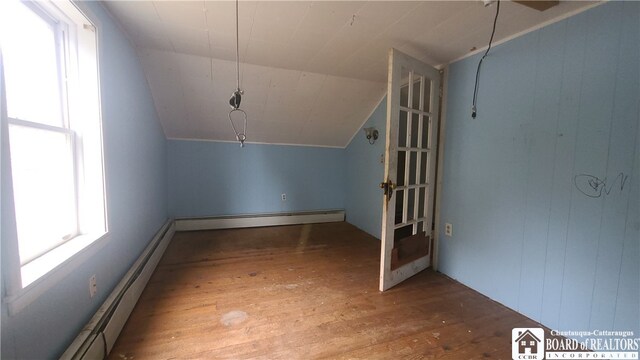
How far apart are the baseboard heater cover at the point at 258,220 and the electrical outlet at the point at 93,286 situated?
234 cm

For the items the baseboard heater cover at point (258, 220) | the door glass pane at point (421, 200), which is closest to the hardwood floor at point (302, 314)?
the door glass pane at point (421, 200)

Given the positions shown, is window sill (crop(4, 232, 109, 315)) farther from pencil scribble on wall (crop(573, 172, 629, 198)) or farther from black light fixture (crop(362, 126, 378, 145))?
black light fixture (crop(362, 126, 378, 145))

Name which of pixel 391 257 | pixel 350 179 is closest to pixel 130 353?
pixel 391 257

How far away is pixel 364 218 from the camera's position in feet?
12.8

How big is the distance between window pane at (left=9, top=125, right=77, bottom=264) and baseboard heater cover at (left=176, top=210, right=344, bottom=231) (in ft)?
7.64

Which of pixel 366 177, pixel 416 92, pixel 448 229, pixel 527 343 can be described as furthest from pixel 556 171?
pixel 366 177

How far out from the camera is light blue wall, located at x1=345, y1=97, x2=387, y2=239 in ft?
11.4

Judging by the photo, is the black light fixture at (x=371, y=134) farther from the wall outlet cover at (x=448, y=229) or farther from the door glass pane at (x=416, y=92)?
the wall outlet cover at (x=448, y=229)

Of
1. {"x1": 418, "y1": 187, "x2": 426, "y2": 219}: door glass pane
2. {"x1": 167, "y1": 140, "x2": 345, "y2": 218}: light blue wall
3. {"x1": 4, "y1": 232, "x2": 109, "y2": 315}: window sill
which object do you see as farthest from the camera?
{"x1": 167, "y1": 140, "x2": 345, "y2": 218}: light blue wall

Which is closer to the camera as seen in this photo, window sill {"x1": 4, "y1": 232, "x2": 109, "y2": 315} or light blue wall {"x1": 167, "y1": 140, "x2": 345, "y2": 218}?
window sill {"x1": 4, "y1": 232, "x2": 109, "y2": 315}

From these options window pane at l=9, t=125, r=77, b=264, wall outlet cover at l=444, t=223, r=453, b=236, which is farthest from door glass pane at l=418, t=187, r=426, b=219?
window pane at l=9, t=125, r=77, b=264

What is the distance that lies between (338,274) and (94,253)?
1.83m

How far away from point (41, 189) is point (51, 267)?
1.32ft

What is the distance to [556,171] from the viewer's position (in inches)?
64.6
